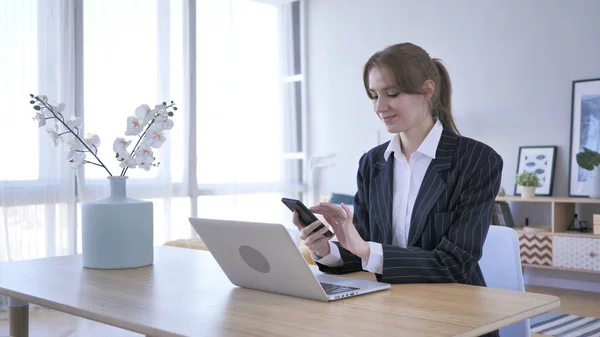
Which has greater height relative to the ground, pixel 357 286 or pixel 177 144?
pixel 177 144

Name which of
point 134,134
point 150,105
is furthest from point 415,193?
point 150,105

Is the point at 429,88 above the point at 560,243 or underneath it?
above

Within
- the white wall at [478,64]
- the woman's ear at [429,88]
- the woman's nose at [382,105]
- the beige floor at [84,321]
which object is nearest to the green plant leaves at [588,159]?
the white wall at [478,64]

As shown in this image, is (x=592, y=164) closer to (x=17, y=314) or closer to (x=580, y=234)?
(x=580, y=234)

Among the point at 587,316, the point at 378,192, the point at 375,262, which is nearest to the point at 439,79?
the point at 378,192

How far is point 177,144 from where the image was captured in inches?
205

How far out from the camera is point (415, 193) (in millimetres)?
1805

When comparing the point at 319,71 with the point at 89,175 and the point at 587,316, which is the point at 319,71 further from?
the point at 587,316

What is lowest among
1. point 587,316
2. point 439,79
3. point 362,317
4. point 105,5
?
point 587,316

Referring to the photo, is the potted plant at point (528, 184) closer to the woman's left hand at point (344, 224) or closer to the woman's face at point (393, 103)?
the woman's face at point (393, 103)

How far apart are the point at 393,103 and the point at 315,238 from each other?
1.42ft

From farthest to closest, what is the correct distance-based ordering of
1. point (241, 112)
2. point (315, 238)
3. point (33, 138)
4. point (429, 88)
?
point (241, 112) → point (33, 138) → point (429, 88) → point (315, 238)

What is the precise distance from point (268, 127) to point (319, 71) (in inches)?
29.2

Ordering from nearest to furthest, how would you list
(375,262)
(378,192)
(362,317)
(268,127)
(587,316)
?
(362,317)
(375,262)
(378,192)
(587,316)
(268,127)
